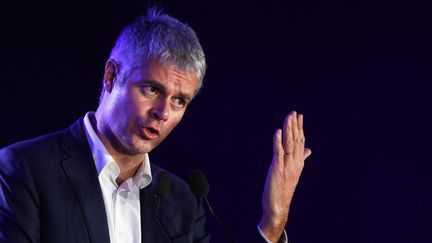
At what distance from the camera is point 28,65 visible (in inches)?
112

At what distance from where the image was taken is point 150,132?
204 cm

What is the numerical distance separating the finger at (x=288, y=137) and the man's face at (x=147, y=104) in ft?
1.53

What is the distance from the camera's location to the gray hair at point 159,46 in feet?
6.81

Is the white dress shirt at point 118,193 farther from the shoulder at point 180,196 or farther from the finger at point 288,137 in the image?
the finger at point 288,137

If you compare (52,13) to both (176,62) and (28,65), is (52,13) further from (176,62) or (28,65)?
(176,62)

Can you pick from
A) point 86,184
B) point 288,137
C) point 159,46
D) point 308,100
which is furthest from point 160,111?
point 308,100

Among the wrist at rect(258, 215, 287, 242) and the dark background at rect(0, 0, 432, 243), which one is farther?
the dark background at rect(0, 0, 432, 243)

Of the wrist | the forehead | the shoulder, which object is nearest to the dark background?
the shoulder

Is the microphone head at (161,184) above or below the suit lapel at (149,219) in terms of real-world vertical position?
above

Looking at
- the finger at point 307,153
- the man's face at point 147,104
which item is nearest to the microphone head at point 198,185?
the man's face at point 147,104

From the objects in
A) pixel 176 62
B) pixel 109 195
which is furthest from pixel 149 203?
pixel 176 62

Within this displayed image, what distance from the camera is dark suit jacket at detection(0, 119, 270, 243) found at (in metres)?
1.88

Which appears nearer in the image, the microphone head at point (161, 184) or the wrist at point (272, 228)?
the microphone head at point (161, 184)

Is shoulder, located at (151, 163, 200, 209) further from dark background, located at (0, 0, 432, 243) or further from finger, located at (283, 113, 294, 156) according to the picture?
dark background, located at (0, 0, 432, 243)
